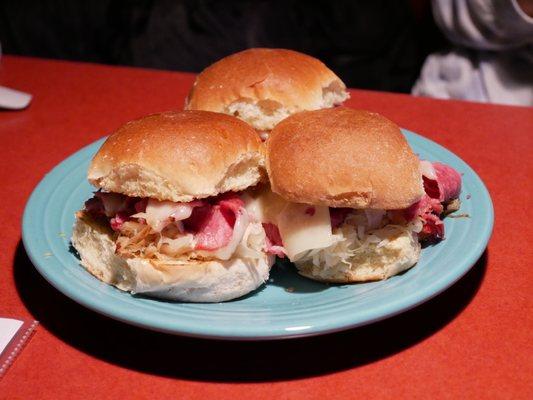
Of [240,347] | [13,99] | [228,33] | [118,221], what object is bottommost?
[228,33]

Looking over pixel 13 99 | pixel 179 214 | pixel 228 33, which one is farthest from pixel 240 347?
pixel 228 33

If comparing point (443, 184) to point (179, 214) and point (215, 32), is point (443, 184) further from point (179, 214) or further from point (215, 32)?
point (215, 32)

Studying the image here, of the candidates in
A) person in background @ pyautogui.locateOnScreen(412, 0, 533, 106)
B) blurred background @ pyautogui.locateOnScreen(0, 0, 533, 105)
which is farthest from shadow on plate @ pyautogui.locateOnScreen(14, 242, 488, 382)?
blurred background @ pyautogui.locateOnScreen(0, 0, 533, 105)

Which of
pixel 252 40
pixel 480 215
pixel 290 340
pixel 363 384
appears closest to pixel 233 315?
pixel 290 340

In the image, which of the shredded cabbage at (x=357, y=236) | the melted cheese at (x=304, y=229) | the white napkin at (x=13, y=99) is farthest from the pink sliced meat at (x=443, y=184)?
the white napkin at (x=13, y=99)

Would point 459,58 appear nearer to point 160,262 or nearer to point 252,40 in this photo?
point 252,40

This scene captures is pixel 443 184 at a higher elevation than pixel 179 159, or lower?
lower

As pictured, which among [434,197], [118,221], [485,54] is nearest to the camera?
[118,221]
